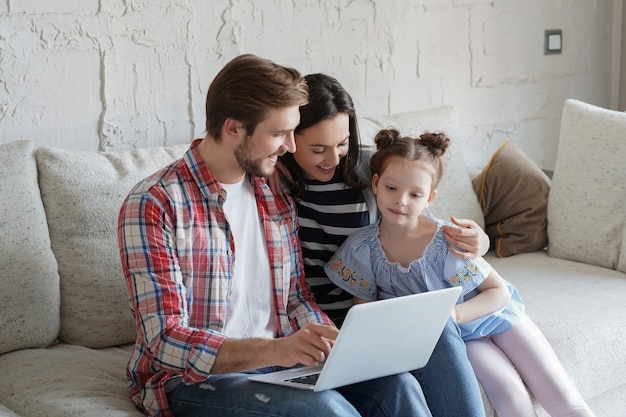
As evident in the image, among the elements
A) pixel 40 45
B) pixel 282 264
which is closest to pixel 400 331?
pixel 282 264

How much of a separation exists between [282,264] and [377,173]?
32 centimetres

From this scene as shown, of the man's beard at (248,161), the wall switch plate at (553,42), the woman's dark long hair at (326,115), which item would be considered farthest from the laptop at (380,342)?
the wall switch plate at (553,42)

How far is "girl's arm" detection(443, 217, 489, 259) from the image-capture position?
6.35 feet

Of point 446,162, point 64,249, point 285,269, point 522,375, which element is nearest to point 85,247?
point 64,249

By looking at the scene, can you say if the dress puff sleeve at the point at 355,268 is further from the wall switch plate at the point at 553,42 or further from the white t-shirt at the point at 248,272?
the wall switch plate at the point at 553,42

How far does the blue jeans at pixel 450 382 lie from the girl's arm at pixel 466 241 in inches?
8.8

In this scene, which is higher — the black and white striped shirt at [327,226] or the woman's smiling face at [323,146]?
the woman's smiling face at [323,146]

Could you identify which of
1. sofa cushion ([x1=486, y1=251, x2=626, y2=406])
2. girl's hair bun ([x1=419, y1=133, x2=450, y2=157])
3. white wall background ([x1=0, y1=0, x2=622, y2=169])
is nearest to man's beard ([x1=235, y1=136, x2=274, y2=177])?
girl's hair bun ([x1=419, y1=133, x2=450, y2=157])

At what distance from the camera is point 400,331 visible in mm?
1564

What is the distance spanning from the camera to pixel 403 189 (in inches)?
75.1

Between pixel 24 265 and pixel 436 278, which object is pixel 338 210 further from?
pixel 24 265

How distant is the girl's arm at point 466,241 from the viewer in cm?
194

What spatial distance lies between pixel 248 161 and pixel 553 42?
205 centimetres

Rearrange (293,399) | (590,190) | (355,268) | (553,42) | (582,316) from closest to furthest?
(293,399) → (355,268) → (582,316) → (590,190) → (553,42)
